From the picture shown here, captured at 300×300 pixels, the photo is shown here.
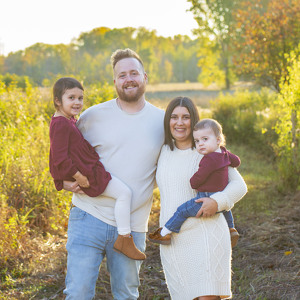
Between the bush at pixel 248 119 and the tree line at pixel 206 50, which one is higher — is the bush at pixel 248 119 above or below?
below

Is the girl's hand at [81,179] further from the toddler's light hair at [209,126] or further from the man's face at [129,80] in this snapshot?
the toddler's light hair at [209,126]

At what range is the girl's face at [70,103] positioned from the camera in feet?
10.00

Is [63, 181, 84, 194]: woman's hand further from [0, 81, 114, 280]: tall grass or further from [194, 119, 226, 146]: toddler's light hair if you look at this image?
[0, 81, 114, 280]: tall grass

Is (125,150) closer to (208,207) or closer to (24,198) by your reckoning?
(208,207)

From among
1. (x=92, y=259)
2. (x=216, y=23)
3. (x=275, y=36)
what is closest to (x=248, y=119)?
(x=275, y=36)

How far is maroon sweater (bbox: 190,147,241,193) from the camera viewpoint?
2.80 meters

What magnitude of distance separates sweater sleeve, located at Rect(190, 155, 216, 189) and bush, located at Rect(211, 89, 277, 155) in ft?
27.0

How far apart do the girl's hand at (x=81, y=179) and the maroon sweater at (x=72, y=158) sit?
22 millimetres

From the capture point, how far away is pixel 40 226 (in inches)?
229

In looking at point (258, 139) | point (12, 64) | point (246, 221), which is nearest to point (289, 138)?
point (246, 221)

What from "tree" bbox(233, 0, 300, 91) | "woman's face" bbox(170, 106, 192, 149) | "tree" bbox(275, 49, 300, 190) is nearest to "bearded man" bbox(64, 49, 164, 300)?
"woman's face" bbox(170, 106, 192, 149)

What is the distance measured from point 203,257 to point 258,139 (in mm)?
10441

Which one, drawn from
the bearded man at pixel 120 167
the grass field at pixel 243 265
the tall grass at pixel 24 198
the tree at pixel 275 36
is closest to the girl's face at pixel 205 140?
the bearded man at pixel 120 167

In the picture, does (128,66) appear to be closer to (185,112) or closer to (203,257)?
(185,112)
